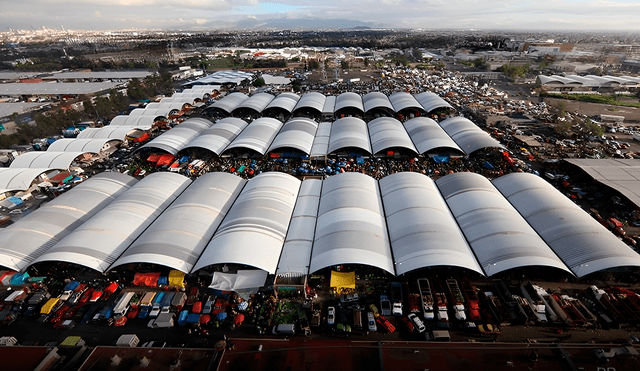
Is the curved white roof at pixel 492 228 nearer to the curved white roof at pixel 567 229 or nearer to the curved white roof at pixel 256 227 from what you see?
the curved white roof at pixel 567 229

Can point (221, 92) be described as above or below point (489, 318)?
above

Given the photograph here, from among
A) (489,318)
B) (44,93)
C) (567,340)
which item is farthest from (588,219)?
(44,93)

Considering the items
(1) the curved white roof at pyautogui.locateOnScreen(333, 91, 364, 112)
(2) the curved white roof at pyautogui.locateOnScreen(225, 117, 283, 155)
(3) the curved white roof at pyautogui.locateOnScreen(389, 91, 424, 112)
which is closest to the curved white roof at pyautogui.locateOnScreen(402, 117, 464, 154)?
(3) the curved white roof at pyautogui.locateOnScreen(389, 91, 424, 112)

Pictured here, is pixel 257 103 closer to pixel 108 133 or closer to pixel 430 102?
pixel 108 133

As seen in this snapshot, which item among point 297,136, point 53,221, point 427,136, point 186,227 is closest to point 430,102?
point 427,136

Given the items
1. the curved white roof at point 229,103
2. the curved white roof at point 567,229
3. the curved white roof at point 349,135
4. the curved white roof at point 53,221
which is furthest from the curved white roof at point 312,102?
the curved white roof at point 567,229

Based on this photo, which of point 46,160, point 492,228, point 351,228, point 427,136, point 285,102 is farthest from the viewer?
point 285,102

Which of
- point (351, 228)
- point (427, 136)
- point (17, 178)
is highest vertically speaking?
point (427, 136)

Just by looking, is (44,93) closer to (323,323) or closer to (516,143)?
(323,323)
